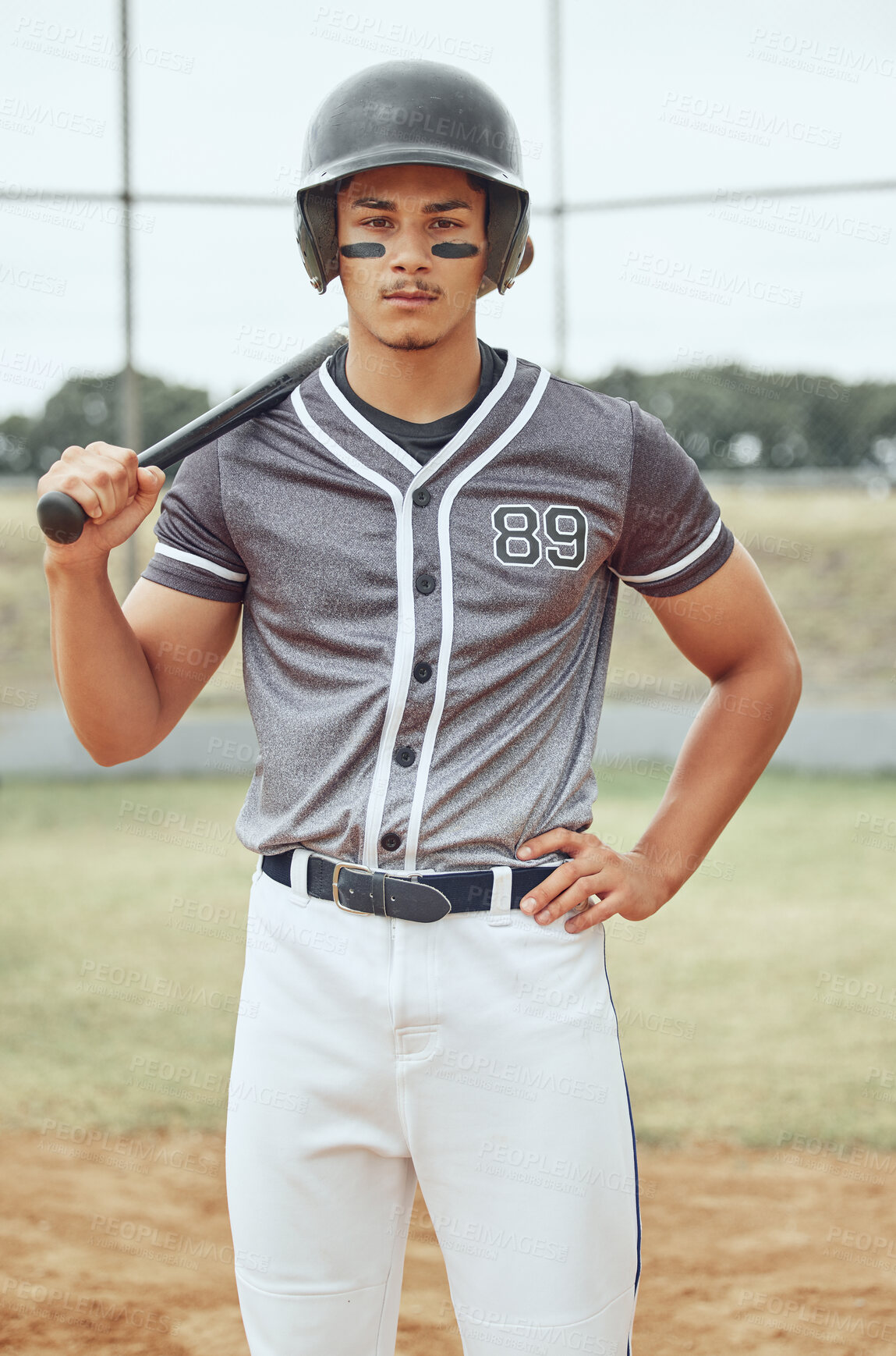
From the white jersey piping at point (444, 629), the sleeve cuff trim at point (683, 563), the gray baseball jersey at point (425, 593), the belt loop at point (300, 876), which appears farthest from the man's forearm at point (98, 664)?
the sleeve cuff trim at point (683, 563)

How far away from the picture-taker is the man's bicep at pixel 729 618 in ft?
5.43

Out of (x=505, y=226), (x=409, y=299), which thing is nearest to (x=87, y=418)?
(x=505, y=226)

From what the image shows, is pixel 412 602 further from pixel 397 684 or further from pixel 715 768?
pixel 715 768

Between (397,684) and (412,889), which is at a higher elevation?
(397,684)

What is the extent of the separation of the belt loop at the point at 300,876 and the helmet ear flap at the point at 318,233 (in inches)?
31.3

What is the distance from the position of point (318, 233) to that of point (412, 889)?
0.87 m

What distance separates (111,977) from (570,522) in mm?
4255

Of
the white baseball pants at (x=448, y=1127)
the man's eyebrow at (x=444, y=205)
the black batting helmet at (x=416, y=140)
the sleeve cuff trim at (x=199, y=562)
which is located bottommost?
the white baseball pants at (x=448, y=1127)

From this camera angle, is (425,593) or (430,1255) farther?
(430,1255)

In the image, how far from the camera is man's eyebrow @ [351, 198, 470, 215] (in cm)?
150

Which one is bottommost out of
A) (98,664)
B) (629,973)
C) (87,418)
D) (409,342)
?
(629,973)

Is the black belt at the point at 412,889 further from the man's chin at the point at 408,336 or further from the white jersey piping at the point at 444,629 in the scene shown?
the man's chin at the point at 408,336

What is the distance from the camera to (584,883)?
1.52 meters

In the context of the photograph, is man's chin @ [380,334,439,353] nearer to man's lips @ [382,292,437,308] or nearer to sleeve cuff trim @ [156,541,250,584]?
man's lips @ [382,292,437,308]
